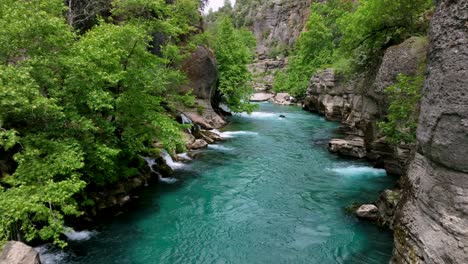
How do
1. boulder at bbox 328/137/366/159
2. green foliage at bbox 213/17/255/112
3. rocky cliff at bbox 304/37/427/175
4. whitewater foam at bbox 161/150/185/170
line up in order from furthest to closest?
1. green foliage at bbox 213/17/255/112
2. boulder at bbox 328/137/366/159
3. whitewater foam at bbox 161/150/185/170
4. rocky cliff at bbox 304/37/427/175

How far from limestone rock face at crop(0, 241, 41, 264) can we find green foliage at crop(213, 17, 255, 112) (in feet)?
92.3

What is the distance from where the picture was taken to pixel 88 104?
35.9 ft

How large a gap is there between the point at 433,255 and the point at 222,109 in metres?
35.1

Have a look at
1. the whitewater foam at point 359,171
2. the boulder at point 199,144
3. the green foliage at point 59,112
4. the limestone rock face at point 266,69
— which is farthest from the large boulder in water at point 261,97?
the green foliage at point 59,112

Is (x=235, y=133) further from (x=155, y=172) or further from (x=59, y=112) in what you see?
(x=59, y=112)

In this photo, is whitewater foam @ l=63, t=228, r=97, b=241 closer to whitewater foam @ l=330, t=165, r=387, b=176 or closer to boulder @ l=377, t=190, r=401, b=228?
boulder @ l=377, t=190, r=401, b=228

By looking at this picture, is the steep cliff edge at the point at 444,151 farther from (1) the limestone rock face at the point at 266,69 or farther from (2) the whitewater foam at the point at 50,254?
(1) the limestone rock face at the point at 266,69

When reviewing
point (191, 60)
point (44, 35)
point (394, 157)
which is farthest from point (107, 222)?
point (191, 60)

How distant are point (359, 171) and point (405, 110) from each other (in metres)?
6.98

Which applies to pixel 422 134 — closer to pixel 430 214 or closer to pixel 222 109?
pixel 430 214

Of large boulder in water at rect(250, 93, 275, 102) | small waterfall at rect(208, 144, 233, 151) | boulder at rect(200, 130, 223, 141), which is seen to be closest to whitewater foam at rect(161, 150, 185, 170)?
small waterfall at rect(208, 144, 233, 151)

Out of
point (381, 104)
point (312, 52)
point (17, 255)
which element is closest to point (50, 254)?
point (17, 255)

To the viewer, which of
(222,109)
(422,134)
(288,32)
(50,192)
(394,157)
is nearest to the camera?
(422,134)

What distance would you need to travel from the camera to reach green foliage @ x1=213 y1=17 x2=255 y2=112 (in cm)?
3534
